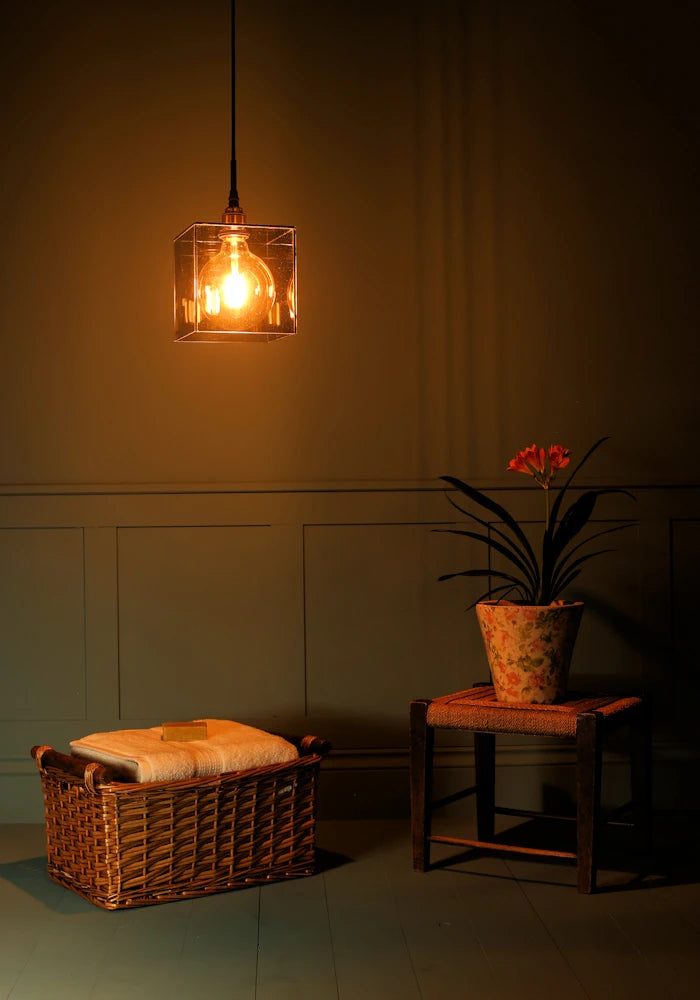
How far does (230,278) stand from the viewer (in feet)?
7.13

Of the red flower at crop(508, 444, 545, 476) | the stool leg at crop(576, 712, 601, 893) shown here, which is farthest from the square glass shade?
the stool leg at crop(576, 712, 601, 893)

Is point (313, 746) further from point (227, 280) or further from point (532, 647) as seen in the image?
point (227, 280)

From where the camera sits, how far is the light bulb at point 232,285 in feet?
7.12

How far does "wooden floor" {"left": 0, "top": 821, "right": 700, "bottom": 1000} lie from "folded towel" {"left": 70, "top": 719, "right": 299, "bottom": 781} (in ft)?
0.96

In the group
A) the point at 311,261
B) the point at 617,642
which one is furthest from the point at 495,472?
the point at 311,261

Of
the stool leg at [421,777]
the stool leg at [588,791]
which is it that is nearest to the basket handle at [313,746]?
the stool leg at [421,777]

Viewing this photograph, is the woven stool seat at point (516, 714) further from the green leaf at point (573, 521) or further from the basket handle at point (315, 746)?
the green leaf at point (573, 521)

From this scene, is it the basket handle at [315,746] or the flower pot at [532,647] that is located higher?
the flower pot at [532,647]

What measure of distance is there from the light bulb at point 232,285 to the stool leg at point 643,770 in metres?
1.44

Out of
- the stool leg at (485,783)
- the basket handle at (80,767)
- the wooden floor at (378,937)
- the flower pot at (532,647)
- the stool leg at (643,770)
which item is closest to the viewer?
the wooden floor at (378,937)

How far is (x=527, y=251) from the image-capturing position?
3.37 metres

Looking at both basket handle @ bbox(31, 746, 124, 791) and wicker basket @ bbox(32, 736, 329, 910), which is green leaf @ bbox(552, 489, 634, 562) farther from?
basket handle @ bbox(31, 746, 124, 791)

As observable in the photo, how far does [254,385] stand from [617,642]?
131 cm

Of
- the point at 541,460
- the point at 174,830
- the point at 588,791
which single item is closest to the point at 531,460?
the point at 541,460
